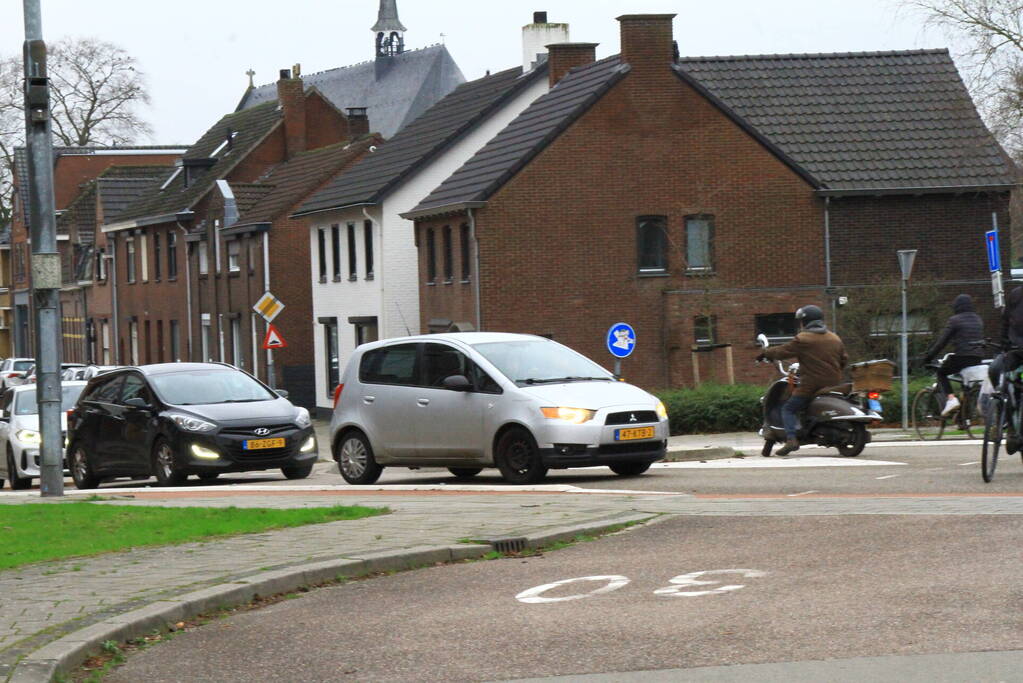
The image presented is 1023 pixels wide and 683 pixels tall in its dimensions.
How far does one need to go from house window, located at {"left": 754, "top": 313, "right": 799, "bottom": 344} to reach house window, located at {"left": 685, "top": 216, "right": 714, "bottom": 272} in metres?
2.02

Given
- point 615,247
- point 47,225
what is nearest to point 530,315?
point 615,247

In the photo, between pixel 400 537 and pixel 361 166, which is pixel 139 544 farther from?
pixel 361 166

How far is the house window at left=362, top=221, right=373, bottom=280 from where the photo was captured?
49062 mm

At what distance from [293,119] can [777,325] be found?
27.3 meters

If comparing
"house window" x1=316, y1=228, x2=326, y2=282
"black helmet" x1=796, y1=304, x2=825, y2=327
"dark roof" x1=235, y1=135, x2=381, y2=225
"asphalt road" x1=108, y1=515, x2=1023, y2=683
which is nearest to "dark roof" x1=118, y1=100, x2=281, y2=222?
"dark roof" x1=235, y1=135, x2=381, y2=225

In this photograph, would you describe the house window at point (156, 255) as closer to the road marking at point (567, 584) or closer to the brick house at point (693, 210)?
the brick house at point (693, 210)

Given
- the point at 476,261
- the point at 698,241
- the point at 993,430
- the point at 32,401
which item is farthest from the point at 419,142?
the point at 993,430

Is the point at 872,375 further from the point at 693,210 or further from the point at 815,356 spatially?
the point at 693,210

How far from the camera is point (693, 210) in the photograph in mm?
42781

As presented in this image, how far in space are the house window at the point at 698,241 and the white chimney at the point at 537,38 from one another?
30.5ft

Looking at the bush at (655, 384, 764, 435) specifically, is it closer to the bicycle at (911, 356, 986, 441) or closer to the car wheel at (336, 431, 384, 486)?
the bicycle at (911, 356, 986, 441)

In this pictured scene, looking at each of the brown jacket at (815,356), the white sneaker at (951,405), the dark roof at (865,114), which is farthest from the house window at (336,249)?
the brown jacket at (815,356)

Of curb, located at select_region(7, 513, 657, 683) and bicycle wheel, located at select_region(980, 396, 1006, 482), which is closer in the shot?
curb, located at select_region(7, 513, 657, 683)

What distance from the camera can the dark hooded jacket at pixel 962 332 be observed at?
843 inches
